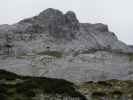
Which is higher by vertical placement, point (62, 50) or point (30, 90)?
point (30, 90)

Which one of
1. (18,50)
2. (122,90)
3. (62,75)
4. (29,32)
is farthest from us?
(29,32)

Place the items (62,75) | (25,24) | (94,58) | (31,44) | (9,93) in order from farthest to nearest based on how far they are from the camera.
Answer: (25,24)
(31,44)
(94,58)
(62,75)
(9,93)

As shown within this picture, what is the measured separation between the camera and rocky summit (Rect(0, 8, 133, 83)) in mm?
72875

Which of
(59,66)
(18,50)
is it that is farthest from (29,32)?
(59,66)

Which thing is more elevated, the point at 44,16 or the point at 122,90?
the point at 44,16

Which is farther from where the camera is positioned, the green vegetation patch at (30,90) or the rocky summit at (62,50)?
the rocky summit at (62,50)

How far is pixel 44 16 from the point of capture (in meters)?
153

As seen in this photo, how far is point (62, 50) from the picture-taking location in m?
117

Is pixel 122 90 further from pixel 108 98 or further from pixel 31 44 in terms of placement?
pixel 31 44

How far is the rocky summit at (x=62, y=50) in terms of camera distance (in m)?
72.9

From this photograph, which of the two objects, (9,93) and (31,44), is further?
(31,44)

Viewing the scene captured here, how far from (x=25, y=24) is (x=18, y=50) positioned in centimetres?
3906

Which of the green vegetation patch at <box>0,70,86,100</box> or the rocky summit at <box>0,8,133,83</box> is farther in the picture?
the rocky summit at <box>0,8,133,83</box>

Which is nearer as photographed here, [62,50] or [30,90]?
[30,90]
